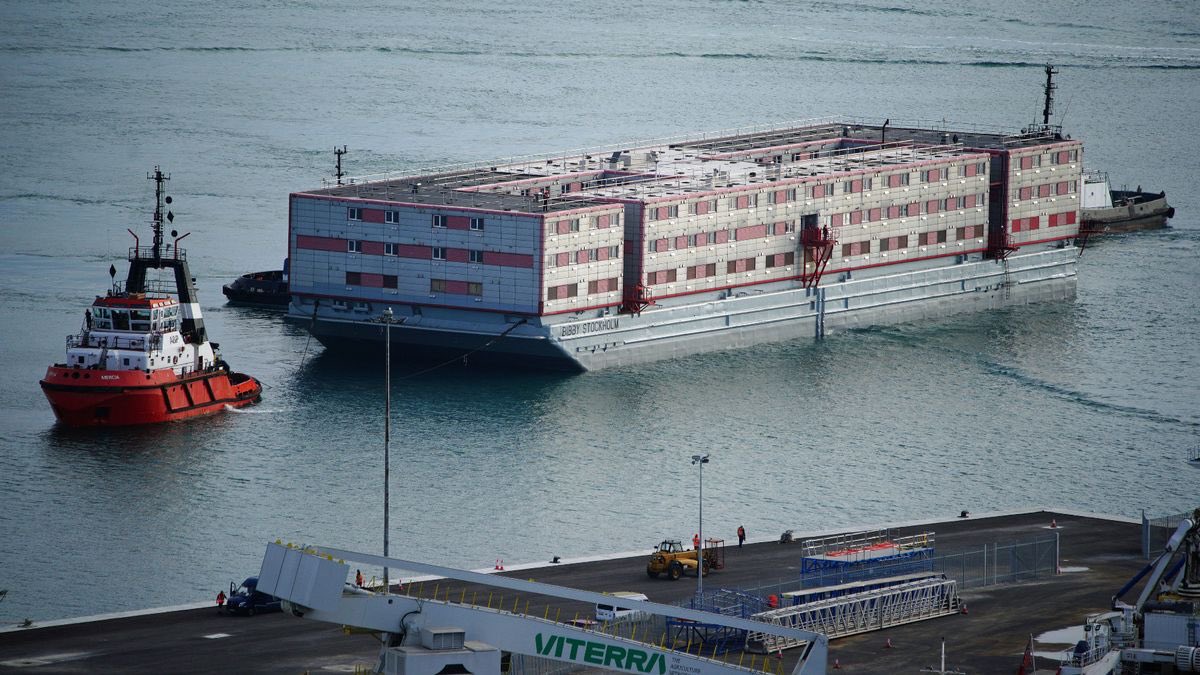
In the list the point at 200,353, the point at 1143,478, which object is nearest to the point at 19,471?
the point at 200,353

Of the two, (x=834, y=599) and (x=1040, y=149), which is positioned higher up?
(x=1040, y=149)

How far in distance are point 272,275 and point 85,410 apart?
38.7 m

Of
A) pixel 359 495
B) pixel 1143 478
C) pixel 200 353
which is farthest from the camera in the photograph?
pixel 200 353

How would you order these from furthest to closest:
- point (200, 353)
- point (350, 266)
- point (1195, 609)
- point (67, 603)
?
point (350, 266) < point (200, 353) < point (67, 603) < point (1195, 609)

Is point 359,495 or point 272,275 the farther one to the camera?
point 272,275

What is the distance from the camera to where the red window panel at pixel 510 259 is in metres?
128

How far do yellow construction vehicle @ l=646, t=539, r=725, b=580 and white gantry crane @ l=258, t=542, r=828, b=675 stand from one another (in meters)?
15.5

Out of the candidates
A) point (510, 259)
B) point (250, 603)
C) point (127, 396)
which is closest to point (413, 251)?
point (510, 259)

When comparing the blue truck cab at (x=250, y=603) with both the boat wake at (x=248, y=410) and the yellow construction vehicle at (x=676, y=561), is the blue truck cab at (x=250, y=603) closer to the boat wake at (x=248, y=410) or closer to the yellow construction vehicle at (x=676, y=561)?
the yellow construction vehicle at (x=676, y=561)

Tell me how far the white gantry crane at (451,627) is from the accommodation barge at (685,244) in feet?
213

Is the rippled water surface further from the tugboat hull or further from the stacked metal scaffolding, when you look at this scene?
the stacked metal scaffolding

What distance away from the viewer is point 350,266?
131000 mm

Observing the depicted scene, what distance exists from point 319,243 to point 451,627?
72050 mm

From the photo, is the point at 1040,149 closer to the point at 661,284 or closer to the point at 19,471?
the point at 661,284
